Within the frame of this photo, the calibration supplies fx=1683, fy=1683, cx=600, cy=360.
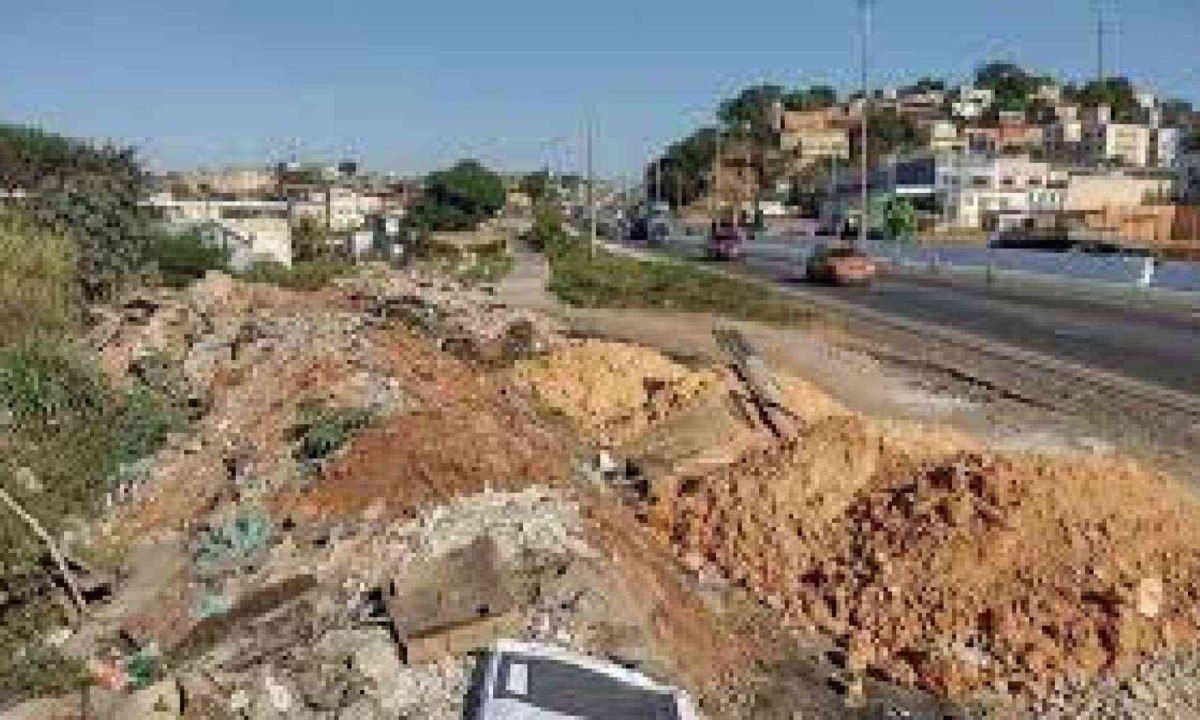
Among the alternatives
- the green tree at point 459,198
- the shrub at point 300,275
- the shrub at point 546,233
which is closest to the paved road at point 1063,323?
the shrub at point 300,275

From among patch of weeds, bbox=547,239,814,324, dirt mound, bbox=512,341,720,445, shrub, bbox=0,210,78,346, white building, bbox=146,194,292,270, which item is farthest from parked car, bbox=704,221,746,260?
dirt mound, bbox=512,341,720,445

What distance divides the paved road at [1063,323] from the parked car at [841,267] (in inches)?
26.5

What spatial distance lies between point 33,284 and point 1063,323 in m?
24.2

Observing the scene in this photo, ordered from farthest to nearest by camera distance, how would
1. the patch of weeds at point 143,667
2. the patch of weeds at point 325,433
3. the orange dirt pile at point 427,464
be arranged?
the patch of weeds at point 325,433, the orange dirt pile at point 427,464, the patch of weeds at point 143,667

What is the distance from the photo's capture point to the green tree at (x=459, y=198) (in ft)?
440

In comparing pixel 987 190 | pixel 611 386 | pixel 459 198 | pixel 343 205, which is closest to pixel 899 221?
pixel 987 190

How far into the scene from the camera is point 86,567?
14961mm

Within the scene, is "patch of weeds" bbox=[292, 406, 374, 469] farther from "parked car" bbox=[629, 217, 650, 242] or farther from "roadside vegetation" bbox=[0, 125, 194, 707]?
"parked car" bbox=[629, 217, 650, 242]

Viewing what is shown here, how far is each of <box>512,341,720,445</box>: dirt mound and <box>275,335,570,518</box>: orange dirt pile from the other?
2746 millimetres

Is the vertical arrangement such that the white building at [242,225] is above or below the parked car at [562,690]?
above

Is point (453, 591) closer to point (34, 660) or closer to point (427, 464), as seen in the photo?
point (427, 464)

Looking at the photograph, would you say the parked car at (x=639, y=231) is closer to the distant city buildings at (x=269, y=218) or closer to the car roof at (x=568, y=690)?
the distant city buildings at (x=269, y=218)

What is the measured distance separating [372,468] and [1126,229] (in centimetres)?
7795

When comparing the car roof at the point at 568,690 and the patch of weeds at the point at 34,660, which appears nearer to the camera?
the car roof at the point at 568,690
